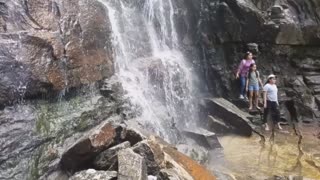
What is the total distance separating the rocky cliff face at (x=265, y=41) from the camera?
527 inches

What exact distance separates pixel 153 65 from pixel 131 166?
210 inches

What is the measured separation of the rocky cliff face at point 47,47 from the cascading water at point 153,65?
1.54 m

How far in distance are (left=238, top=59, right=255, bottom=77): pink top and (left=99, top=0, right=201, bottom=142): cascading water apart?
5.51ft

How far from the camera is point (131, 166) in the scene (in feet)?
19.0

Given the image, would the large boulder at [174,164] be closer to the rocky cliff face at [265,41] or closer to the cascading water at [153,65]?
the cascading water at [153,65]

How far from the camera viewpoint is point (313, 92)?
43.5 feet

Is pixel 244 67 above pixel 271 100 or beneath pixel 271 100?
above

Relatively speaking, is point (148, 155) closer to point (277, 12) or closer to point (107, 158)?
point (107, 158)

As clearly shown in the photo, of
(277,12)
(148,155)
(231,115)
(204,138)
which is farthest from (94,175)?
(277,12)

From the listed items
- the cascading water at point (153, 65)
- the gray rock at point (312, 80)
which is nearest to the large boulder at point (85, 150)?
the cascading water at point (153, 65)

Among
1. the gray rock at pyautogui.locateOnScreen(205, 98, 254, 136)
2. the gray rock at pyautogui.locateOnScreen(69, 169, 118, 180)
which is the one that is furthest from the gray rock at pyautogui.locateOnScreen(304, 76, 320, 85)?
the gray rock at pyautogui.locateOnScreen(69, 169, 118, 180)

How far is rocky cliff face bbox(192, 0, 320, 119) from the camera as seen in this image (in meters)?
13.4

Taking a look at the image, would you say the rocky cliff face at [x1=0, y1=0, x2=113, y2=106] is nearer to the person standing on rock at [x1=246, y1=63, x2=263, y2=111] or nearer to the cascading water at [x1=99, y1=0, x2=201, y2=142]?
the cascading water at [x1=99, y1=0, x2=201, y2=142]

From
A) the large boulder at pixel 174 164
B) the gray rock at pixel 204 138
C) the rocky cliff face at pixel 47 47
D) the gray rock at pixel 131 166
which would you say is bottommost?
the gray rock at pixel 204 138
